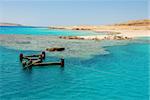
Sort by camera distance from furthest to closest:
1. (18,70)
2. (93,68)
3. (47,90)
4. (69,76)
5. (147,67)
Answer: (147,67)
(93,68)
(18,70)
(69,76)
(47,90)

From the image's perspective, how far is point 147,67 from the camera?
1262 inches

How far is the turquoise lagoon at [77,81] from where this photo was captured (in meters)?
20.6

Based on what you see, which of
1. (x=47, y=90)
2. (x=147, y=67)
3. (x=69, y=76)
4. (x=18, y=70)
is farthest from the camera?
(x=147, y=67)

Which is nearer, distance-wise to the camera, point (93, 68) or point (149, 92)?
point (149, 92)

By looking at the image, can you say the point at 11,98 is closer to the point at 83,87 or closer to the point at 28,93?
the point at 28,93

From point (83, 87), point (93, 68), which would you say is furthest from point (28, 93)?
point (93, 68)

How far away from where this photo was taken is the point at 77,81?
24406 mm

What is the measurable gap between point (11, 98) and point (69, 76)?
7686mm

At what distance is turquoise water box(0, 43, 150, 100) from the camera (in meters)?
20.6

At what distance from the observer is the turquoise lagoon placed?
20609 mm

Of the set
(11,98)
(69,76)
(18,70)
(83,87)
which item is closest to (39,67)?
(18,70)

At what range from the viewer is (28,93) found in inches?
804

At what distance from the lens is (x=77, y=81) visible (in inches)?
961

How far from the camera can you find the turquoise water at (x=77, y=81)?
20.6 meters
